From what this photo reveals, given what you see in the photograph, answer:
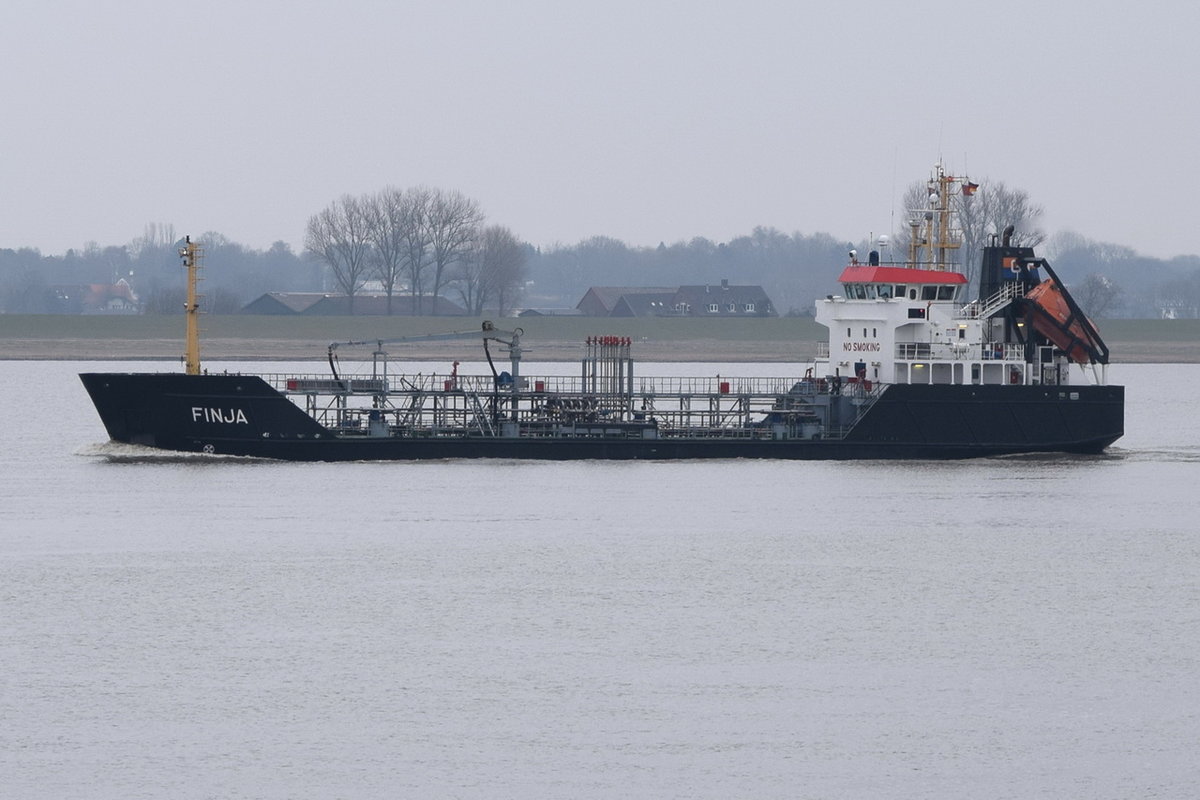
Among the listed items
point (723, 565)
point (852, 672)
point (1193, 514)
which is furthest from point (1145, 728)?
point (1193, 514)

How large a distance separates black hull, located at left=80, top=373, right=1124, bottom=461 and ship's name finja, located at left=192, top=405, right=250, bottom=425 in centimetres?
3

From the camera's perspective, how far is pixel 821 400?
180ft

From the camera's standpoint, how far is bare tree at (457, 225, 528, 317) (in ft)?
481

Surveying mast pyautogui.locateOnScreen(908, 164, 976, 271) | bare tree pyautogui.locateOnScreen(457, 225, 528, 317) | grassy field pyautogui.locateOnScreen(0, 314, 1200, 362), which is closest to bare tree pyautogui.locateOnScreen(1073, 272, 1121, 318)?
grassy field pyautogui.locateOnScreen(0, 314, 1200, 362)

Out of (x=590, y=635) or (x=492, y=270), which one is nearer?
(x=590, y=635)

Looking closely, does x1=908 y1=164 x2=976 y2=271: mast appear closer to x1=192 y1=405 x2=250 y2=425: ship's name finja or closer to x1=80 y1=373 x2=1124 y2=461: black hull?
x1=80 y1=373 x2=1124 y2=461: black hull

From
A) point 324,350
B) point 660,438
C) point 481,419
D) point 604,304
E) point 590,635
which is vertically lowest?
point 590,635

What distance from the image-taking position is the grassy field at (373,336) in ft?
421

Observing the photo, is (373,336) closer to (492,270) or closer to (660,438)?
(492,270)

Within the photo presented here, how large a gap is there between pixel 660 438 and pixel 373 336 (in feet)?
250

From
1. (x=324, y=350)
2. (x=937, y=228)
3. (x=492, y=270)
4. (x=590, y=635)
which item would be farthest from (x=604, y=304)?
(x=590, y=635)

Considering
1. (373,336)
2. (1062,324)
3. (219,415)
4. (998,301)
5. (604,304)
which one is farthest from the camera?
(604,304)

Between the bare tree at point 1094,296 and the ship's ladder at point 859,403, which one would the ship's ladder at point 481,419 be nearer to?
the ship's ladder at point 859,403

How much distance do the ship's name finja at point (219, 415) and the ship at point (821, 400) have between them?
4 cm
